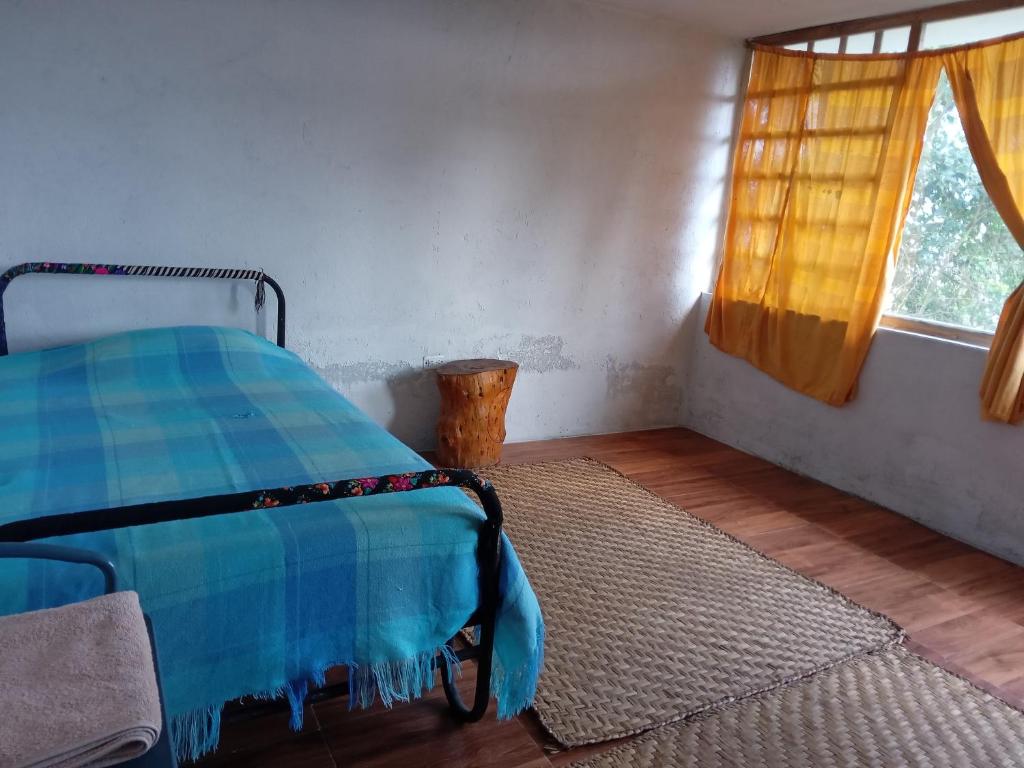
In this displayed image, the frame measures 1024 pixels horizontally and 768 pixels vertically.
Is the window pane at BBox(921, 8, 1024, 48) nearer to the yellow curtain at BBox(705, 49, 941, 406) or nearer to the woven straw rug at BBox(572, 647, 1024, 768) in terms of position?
the yellow curtain at BBox(705, 49, 941, 406)

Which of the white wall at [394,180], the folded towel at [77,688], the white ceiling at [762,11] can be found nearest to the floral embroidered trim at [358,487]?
the folded towel at [77,688]

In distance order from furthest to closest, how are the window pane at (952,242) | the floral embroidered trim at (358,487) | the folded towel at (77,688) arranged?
the window pane at (952,242), the floral embroidered trim at (358,487), the folded towel at (77,688)

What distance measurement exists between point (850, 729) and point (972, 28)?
9.59 ft

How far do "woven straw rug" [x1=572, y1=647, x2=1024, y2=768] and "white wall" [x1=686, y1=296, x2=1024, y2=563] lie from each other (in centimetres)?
111

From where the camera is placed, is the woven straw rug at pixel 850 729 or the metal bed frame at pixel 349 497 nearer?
the metal bed frame at pixel 349 497

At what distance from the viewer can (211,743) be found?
1.38m

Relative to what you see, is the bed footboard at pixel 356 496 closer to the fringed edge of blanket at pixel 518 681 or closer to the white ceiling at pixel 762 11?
the fringed edge of blanket at pixel 518 681

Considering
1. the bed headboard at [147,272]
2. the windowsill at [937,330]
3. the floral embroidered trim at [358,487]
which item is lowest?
the floral embroidered trim at [358,487]

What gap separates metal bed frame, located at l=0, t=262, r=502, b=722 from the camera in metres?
1.17

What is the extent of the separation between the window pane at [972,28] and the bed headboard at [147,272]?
122 inches

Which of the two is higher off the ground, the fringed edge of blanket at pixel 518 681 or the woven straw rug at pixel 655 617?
the fringed edge of blanket at pixel 518 681

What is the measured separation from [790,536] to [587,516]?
0.86 m

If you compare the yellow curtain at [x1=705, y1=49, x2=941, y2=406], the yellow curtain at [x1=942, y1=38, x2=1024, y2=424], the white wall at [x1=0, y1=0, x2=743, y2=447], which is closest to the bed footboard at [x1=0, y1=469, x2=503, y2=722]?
the white wall at [x1=0, y1=0, x2=743, y2=447]

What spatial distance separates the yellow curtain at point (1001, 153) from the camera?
278 cm
